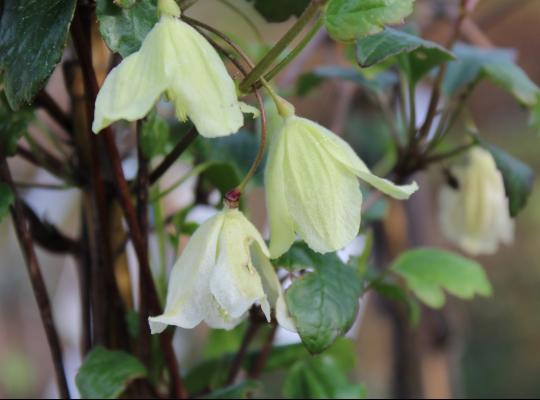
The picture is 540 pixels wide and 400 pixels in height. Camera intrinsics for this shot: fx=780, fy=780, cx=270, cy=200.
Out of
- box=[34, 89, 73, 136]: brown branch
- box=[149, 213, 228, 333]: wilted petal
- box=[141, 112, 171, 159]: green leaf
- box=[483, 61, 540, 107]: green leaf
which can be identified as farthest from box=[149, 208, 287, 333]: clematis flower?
box=[483, 61, 540, 107]: green leaf

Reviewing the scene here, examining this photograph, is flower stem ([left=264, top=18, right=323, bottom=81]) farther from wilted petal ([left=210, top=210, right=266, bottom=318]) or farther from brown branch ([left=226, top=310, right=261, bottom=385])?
brown branch ([left=226, top=310, right=261, bottom=385])

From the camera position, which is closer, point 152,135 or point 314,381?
point 152,135

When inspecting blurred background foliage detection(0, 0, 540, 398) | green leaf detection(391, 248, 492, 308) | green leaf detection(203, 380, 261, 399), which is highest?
green leaf detection(203, 380, 261, 399)

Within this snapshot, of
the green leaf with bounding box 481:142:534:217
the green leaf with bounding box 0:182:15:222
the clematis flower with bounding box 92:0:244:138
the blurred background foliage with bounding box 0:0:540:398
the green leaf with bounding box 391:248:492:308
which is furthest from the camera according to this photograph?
the blurred background foliage with bounding box 0:0:540:398

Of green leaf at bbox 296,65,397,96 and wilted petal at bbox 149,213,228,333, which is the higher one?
wilted petal at bbox 149,213,228,333

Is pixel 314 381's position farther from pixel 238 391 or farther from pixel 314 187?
pixel 314 187

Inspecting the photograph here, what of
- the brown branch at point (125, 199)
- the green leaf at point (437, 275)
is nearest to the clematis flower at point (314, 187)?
the brown branch at point (125, 199)

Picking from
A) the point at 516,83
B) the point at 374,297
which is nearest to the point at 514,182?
the point at 516,83
